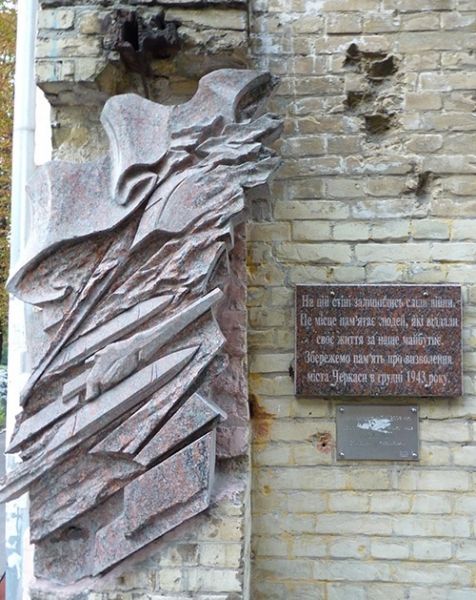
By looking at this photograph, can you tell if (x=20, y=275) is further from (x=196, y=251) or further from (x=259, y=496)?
(x=259, y=496)

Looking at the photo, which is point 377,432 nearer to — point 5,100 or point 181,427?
point 181,427

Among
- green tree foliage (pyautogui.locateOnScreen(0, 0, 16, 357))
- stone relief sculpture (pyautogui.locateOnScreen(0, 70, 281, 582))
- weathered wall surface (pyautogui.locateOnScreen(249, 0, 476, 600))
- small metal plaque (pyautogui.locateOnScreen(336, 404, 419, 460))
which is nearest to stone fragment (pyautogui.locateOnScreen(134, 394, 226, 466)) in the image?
stone relief sculpture (pyautogui.locateOnScreen(0, 70, 281, 582))

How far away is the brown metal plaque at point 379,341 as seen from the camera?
2811mm

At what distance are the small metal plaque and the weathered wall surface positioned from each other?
48mm

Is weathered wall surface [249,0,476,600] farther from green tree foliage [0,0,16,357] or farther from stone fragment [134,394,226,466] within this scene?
green tree foliage [0,0,16,357]

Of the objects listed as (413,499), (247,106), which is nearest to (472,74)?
(247,106)

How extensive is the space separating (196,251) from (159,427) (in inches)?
26.2

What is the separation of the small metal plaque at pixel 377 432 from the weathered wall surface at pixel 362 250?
0.16ft

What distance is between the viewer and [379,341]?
2830 mm

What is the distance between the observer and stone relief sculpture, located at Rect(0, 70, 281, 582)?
2178 millimetres

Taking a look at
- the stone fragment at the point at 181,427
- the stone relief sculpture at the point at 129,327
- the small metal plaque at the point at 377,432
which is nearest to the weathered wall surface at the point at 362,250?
the small metal plaque at the point at 377,432

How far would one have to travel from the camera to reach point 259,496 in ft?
9.32

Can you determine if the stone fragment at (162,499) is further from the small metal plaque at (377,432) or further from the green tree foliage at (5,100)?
the green tree foliage at (5,100)

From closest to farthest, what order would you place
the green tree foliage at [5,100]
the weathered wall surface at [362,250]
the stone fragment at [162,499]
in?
the stone fragment at [162,499]
the weathered wall surface at [362,250]
the green tree foliage at [5,100]
